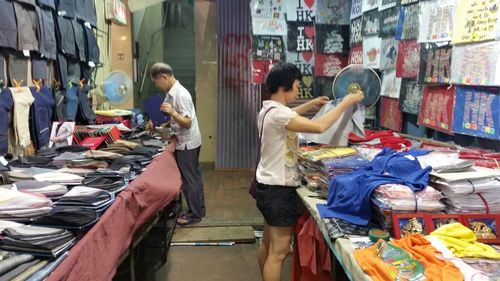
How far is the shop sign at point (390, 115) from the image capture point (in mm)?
3275

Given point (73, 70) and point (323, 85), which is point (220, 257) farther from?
point (323, 85)

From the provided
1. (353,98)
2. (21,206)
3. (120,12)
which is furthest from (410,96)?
(120,12)

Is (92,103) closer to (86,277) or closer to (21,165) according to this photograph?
(21,165)

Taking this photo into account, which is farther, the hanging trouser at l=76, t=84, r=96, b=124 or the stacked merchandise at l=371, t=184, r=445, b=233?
the hanging trouser at l=76, t=84, r=96, b=124

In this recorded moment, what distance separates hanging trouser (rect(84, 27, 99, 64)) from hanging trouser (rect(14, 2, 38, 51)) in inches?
39.7

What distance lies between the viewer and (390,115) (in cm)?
341

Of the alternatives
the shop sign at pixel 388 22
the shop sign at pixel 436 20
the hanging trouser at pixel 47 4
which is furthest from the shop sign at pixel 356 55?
the hanging trouser at pixel 47 4

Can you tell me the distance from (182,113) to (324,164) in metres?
1.90

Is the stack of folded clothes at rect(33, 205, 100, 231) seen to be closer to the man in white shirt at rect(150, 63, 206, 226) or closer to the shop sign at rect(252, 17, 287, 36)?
the man in white shirt at rect(150, 63, 206, 226)

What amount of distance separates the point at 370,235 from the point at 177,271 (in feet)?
6.47

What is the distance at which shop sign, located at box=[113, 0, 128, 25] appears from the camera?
16.2 feet

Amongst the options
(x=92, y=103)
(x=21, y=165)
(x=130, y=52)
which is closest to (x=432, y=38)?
(x=21, y=165)

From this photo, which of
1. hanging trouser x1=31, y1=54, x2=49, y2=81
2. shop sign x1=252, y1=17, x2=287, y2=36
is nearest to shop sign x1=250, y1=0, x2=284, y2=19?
shop sign x1=252, y1=17, x2=287, y2=36

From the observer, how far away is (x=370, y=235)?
5.16 ft
